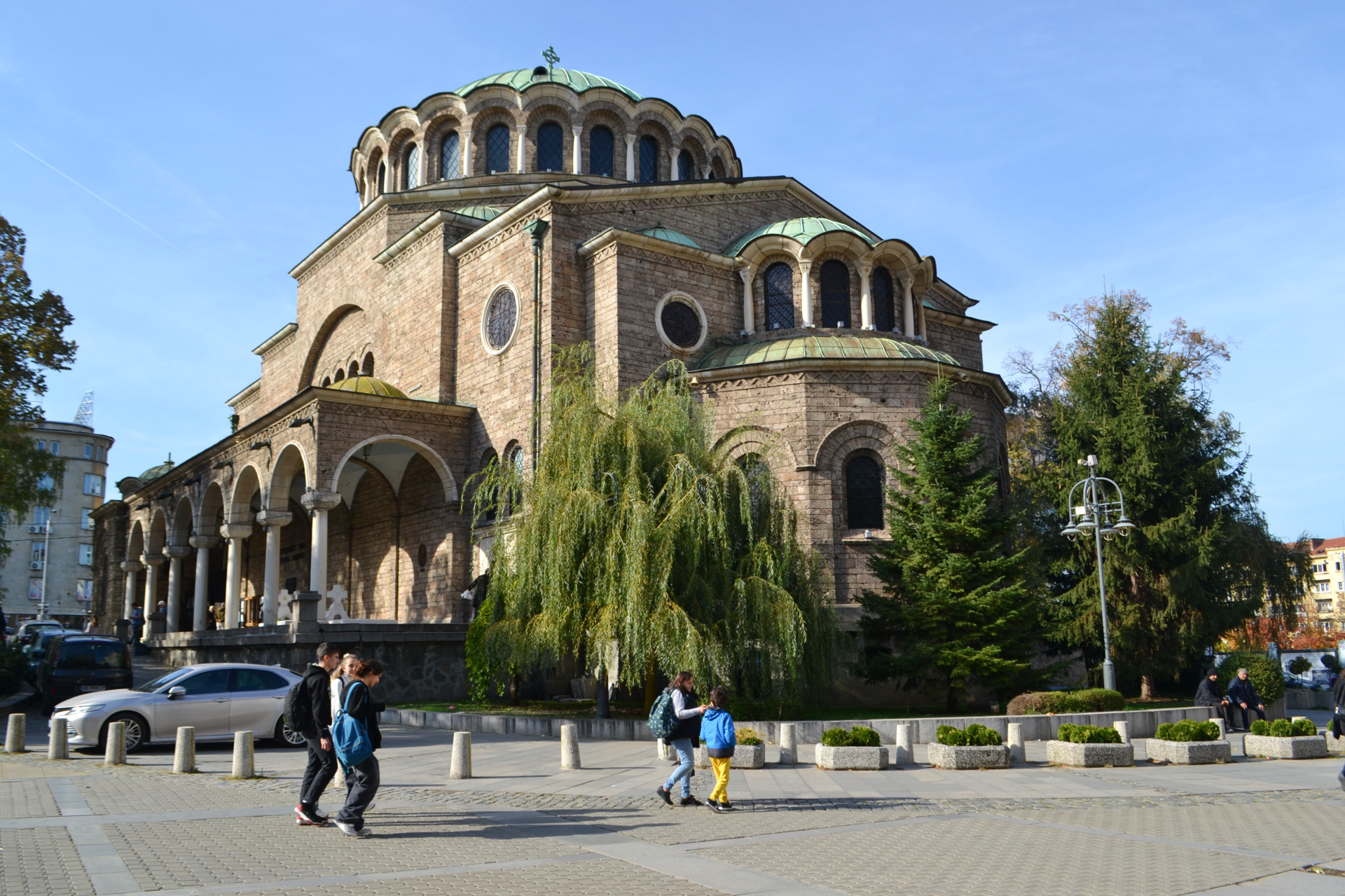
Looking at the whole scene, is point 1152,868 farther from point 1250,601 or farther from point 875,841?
point 1250,601

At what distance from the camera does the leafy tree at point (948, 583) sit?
18375 mm

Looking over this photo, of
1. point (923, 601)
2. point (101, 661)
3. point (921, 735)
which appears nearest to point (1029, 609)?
point (923, 601)

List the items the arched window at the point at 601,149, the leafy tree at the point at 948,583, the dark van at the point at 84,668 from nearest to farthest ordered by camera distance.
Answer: the leafy tree at the point at 948,583, the dark van at the point at 84,668, the arched window at the point at 601,149

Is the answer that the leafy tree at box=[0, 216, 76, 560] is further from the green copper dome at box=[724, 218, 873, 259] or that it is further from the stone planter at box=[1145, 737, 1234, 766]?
the stone planter at box=[1145, 737, 1234, 766]

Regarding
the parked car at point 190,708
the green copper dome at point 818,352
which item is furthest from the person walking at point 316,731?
the green copper dome at point 818,352

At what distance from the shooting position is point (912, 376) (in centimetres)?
2280

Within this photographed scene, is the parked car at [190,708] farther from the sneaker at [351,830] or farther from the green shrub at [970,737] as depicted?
the green shrub at [970,737]

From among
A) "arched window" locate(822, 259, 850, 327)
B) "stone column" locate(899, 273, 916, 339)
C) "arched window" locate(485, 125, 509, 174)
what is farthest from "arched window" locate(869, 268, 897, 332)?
"arched window" locate(485, 125, 509, 174)

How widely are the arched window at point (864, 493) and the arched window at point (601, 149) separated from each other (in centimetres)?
1450

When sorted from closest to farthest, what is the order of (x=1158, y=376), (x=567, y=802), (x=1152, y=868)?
1. (x=1152, y=868)
2. (x=567, y=802)
3. (x=1158, y=376)

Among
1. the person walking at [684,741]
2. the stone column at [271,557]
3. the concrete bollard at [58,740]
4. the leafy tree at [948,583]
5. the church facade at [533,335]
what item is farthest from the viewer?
the stone column at [271,557]

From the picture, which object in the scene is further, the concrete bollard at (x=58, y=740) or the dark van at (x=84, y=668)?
the dark van at (x=84, y=668)

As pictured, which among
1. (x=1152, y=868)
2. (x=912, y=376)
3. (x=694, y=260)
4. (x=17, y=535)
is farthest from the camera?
(x=17, y=535)

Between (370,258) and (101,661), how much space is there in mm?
15901
